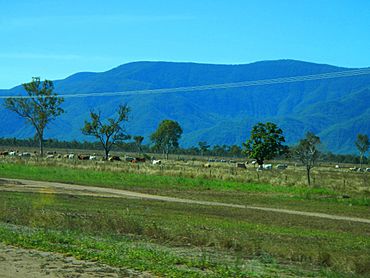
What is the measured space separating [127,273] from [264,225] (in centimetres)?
1381

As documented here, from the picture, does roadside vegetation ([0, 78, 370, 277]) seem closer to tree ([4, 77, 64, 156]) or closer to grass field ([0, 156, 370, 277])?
grass field ([0, 156, 370, 277])

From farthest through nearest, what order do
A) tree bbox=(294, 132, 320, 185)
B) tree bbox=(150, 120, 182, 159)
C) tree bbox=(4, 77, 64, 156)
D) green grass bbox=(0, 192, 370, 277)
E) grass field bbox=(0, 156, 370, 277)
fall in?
tree bbox=(150, 120, 182, 159) → tree bbox=(4, 77, 64, 156) → tree bbox=(294, 132, 320, 185) → green grass bbox=(0, 192, 370, 277) → grass field bbox=(0, 156, 370, 277)

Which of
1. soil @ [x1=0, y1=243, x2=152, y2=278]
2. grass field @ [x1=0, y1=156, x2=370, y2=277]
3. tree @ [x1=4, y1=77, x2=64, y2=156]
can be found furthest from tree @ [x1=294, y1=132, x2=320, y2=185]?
tree @ [x1=4, y1=77, x2=64, y2=156]

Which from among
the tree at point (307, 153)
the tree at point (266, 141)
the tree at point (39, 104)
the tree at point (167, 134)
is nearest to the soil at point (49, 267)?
the tree at point (307, 153)

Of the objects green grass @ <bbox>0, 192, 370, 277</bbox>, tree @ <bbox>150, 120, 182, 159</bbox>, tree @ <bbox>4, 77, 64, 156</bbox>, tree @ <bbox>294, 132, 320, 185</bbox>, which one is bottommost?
green grass @ <bbox>0, 192, 370, 277</bbox>

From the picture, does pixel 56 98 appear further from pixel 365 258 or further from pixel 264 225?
pixel 365 258

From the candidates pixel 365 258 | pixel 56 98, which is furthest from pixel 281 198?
pixel 56 98

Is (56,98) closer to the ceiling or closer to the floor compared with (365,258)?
closer to the ceiling

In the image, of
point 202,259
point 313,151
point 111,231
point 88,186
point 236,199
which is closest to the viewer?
point 202,259

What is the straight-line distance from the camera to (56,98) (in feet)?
383

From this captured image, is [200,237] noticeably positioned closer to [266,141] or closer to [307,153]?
[307,153]

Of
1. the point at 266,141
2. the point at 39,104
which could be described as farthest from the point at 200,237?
the point at 39,104

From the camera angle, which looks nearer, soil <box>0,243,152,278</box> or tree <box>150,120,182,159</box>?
soil <box>0,243,152,278</box>

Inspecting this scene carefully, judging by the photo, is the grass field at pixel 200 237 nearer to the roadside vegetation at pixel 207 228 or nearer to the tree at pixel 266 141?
the roadside vegetation at pixel 207 228
